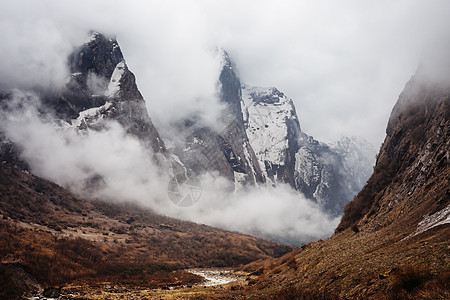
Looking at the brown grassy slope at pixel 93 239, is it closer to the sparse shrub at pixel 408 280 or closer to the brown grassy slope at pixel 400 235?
the brown grassy slope at pixel 400 235

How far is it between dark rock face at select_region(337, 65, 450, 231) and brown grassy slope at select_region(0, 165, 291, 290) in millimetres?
53365

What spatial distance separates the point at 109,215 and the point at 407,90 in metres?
167

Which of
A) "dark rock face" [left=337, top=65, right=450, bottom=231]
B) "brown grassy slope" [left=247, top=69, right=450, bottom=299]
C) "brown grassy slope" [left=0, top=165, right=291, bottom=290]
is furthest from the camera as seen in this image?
"brown grassy slope" [left=0, top=165, right=291, bottom=290]

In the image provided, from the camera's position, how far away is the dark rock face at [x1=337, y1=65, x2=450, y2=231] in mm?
27558

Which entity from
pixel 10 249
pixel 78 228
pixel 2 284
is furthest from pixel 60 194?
pixel 2 284

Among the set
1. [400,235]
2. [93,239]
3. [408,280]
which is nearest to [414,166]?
[400,235]

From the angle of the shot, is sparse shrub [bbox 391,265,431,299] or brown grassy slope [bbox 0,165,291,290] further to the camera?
brown grassy slope [bbox 0,165,291,290]

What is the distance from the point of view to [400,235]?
2273cm

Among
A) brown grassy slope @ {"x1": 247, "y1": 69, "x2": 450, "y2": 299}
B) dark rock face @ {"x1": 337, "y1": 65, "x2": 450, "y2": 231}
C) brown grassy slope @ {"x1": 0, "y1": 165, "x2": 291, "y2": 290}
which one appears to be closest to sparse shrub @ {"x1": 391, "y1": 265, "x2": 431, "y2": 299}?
brown grassy slope @ {"x1": 247, "y1": 69, "x2": 450, "y2": 299}

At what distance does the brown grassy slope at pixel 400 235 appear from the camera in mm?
13156

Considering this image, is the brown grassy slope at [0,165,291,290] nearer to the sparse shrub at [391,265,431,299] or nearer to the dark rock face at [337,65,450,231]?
the dark rock face at [337,65,450,231]

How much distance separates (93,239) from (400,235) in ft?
385

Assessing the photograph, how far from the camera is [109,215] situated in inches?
6801

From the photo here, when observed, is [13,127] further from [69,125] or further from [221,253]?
[221,253]
